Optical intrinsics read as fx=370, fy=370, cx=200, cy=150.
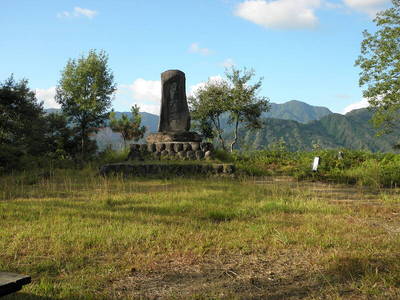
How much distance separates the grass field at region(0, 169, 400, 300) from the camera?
279 centimetres

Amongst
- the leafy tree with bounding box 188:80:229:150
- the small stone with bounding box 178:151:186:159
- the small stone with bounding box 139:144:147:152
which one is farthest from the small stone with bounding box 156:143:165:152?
the leafy tree with bounding box 188:80:229:150

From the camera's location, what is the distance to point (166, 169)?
11.1 m

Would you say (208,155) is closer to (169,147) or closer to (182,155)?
(182,155)

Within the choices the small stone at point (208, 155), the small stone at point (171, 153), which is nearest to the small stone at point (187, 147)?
the small stone at point (171, 153)

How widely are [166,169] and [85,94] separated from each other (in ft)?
91.8

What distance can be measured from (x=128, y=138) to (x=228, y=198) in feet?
120

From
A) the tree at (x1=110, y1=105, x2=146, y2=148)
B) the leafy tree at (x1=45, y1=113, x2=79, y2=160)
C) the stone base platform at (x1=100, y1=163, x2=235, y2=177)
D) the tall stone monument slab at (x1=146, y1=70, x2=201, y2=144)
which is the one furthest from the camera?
the tree at (x1=110, y1=105, x2=146, y2=148)

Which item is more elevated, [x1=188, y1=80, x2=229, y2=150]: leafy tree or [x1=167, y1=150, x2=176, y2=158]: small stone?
[x1=188, y1=80, x2=229, y2=150]: leafy tree

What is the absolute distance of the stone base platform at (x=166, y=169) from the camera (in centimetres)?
1111

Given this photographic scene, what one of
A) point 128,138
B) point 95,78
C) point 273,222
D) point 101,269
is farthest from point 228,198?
point 128,138

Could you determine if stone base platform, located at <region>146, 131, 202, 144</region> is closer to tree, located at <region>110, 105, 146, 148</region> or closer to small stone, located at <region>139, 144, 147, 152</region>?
small stone, located at <region>139, 144, 147, 152</region>

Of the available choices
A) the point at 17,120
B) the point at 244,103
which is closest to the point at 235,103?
the point at 244,103

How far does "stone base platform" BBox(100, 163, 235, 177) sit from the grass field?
4.56 m

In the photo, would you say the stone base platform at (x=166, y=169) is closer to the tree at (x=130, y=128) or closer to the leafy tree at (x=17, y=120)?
the leafy tree at (x=17, y=120)
